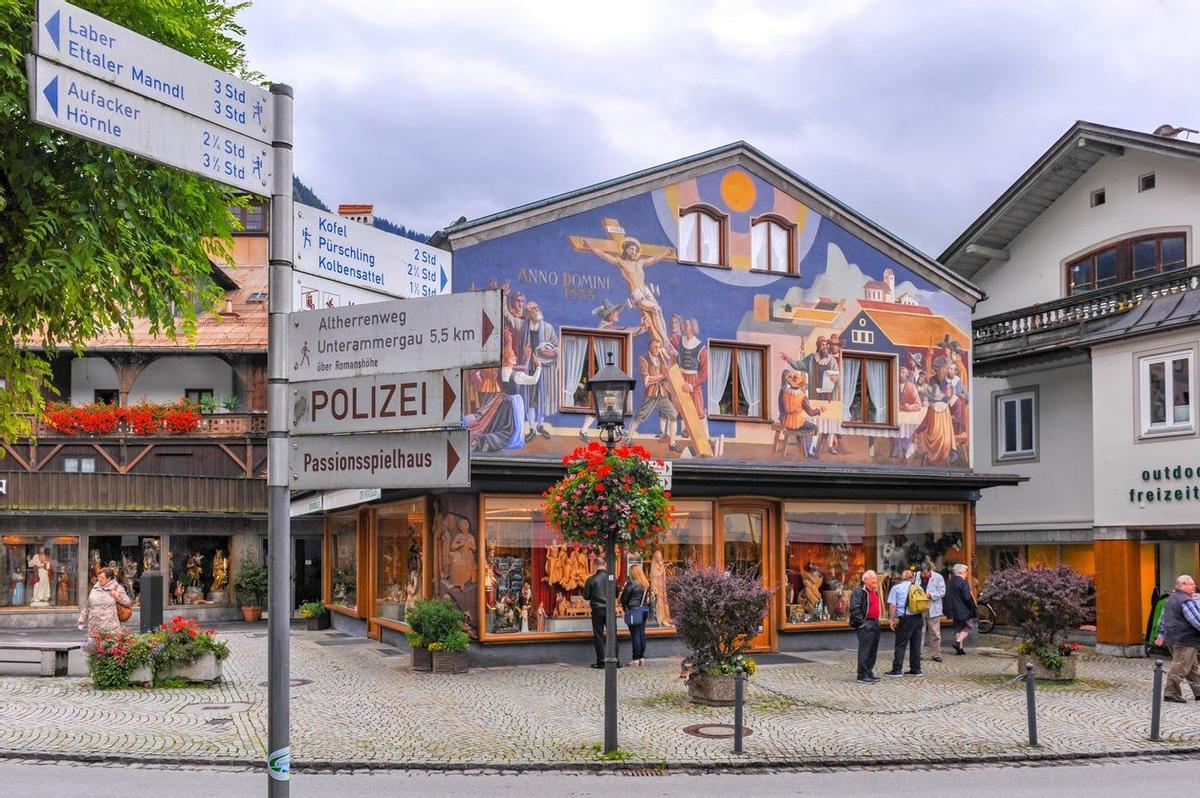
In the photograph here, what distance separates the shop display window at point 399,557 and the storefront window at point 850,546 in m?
6.78

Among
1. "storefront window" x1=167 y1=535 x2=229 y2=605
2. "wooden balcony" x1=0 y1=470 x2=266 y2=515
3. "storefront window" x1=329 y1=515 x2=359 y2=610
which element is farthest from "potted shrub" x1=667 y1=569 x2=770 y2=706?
"storefront window" x1=167 y1=535 x2=229 y2=605

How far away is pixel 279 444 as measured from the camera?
546 centimetres

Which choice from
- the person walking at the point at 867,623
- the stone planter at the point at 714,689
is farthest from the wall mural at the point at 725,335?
the stone planter at the point at 714,689

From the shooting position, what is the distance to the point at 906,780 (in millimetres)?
12273

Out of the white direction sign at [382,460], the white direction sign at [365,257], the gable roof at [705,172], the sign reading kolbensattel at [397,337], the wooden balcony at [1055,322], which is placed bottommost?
the white direction sign at [382,460]

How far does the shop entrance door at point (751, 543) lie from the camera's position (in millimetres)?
22484

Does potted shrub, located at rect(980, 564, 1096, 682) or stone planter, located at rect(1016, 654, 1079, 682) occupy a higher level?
potted shrub, located at rect(980, 564, 1096, 682)

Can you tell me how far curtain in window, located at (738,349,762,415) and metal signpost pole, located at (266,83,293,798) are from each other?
1786 cm

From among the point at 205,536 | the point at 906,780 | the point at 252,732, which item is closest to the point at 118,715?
the point at 252,732

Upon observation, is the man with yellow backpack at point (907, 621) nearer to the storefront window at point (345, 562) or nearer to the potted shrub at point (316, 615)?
the storefront window at point (345, 562)

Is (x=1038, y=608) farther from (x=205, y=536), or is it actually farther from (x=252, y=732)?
(x=205, y=536)

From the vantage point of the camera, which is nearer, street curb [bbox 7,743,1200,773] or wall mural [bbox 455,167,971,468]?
street curb [bbox 7,743,1200,773]

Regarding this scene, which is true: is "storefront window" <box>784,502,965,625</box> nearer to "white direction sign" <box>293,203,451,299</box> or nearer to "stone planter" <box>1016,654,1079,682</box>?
"stone planter" <box>1016,654,1079,682</box>

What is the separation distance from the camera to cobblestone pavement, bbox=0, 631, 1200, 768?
13.1 m
